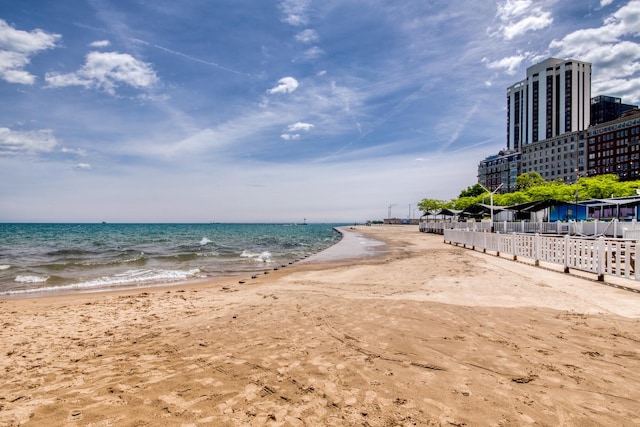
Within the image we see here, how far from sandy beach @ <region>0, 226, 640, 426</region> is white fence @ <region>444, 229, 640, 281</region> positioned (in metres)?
1.07

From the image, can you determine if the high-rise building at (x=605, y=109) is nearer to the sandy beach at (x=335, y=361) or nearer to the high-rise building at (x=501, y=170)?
the high-rise building at (x=501, y=170)

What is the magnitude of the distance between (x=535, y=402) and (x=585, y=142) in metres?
132

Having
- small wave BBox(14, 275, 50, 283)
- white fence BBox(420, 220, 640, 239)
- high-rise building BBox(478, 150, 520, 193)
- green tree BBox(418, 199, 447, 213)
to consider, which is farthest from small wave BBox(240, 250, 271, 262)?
high-rise building BBox(478, 150, 520, 193)

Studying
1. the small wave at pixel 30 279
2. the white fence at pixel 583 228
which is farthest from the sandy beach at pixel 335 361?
the white fence at pixel 583 228

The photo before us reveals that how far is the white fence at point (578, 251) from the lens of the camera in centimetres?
827

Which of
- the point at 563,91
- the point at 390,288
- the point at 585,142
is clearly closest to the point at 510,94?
the point at 563,91

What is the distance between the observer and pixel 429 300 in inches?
283

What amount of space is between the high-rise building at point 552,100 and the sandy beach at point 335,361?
5560 inches

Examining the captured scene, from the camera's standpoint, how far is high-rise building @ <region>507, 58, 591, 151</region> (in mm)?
120938

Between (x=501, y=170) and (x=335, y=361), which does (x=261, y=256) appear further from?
(x=501, y=170)

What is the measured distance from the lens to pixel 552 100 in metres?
125

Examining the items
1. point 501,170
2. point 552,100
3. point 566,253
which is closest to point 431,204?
point 566,253

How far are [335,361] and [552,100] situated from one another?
6070 inches

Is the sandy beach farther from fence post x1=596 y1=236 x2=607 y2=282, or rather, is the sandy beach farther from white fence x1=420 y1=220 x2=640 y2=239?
white fence x1=420 y1=220 x2=640 y2=239
